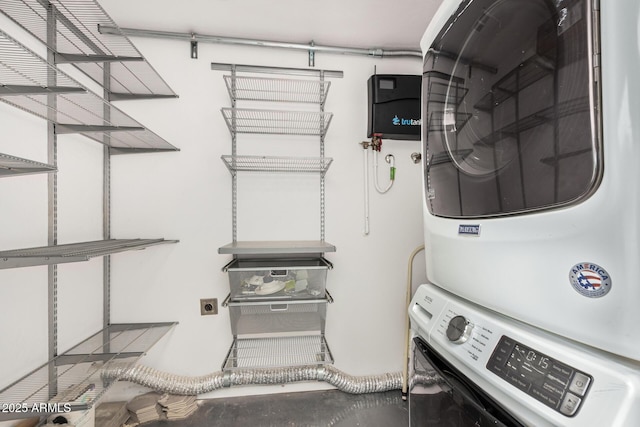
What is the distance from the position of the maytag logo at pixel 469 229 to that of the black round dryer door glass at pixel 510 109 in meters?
0.03

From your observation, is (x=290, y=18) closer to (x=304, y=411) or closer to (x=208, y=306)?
(x=208, y=306)

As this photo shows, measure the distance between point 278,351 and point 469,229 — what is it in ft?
4.28

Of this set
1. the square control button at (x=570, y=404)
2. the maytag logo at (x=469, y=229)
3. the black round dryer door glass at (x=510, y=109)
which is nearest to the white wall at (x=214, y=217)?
the black round dryer door glass at (x=510, y=109)

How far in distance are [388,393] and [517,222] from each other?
1.47 m

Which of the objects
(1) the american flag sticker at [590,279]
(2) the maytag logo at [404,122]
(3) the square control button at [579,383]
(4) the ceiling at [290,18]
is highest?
(4) the ceiling at [290,18]

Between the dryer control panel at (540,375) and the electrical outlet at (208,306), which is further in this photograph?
the electrical outlet at (208,306)

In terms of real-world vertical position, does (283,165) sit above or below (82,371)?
above

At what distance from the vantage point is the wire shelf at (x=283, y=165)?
5.21ft

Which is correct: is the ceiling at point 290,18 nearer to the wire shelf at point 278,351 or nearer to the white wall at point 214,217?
the white wall at point 214,217

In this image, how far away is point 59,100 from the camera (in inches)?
41.8

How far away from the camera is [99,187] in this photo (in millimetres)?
1463

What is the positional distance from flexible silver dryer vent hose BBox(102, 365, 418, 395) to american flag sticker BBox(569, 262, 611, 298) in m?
1.42

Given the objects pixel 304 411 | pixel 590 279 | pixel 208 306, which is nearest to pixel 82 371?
pixel 208 306

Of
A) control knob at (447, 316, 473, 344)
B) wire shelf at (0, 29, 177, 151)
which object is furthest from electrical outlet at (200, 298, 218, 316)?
control knob at (447, 316, 473, 344)
